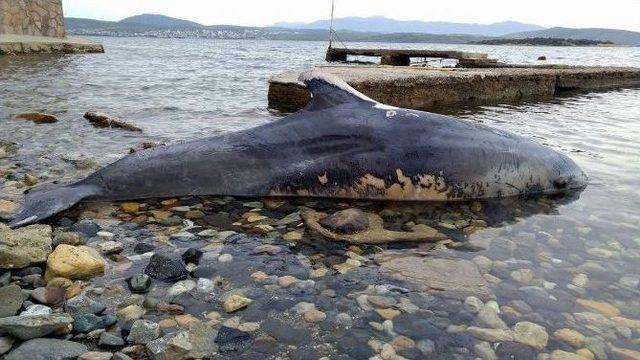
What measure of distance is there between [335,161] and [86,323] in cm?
266

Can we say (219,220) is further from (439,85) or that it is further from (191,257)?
(439,85)

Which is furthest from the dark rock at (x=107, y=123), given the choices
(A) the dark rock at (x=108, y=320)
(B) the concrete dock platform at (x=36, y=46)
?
(B) the concrete dock platform at (x=36, y=46)

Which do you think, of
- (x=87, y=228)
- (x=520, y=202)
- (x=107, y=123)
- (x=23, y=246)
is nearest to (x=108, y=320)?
(x=23, y=246)

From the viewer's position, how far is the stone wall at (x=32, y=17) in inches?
1072

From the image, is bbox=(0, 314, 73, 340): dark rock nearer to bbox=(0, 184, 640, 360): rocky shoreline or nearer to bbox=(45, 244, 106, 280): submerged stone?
bbox=(0, 184, 640, 360): rocky shoreline

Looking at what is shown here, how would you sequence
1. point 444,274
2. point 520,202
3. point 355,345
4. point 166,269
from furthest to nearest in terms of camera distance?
1. point 520,202
2. point 444,274
3. point 166,269
4. point 355,345

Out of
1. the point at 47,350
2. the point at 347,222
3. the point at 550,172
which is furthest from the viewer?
the point at 550,172

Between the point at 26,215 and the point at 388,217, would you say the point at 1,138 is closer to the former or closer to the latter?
the point at 26,215

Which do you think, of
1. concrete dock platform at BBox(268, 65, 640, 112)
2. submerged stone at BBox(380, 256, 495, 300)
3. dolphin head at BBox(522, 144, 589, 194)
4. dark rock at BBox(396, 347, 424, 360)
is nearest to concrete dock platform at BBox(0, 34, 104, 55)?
concrete dock platform at BBox(268, 65, 640, 112)

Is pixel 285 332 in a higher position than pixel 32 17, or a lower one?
lower

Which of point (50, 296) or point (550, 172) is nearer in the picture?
point (50, 296)

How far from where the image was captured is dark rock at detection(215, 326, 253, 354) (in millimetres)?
2365

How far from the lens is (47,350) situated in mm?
2172

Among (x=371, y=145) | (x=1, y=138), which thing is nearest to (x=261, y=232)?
(x=371, y=145)
